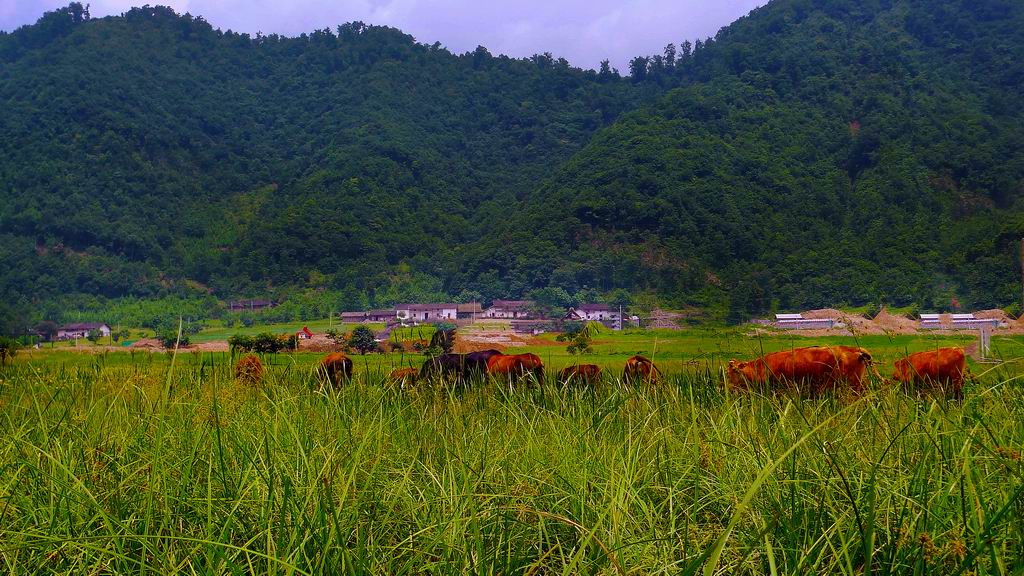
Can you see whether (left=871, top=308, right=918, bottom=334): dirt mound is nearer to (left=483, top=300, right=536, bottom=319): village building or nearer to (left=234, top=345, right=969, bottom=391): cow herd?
(left=234, top=345, right=969, bottom=391): cow herd

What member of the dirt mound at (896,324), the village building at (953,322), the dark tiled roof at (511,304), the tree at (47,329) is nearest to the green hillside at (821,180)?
the dark tiled roof at (511,304)

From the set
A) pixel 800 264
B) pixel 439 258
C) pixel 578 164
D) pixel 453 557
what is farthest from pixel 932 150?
pixel 453 557

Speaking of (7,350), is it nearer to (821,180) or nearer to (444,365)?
(444,365)

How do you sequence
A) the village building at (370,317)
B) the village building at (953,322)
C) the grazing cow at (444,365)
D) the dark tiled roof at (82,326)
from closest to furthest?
the grazing cow at (444,365), the village building at (953,322), the village building at (370,317), the dark tiled roof at (82,326)

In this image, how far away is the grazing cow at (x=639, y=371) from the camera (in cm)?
535

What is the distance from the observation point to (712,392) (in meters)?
4.86

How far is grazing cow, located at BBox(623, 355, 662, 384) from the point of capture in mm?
5348

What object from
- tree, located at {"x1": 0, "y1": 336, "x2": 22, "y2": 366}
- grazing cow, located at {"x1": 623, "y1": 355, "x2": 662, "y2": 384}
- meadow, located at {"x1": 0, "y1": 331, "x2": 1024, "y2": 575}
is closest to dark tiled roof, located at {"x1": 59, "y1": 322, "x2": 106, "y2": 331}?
tree, located at {"x1": 0, "y1": 336, "x2": 22, "y2": 366}

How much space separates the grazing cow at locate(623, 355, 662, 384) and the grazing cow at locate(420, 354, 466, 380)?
138 centimetres

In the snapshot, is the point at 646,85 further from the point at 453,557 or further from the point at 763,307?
the point at 453,557

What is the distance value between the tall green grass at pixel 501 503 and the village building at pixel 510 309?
30841mm

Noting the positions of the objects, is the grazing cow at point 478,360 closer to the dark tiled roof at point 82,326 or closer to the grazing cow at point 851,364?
the grazing cow at point 851,364

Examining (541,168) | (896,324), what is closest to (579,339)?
(896,324)

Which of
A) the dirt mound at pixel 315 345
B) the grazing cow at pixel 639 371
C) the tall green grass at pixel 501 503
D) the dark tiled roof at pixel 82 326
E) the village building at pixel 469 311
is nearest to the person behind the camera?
the tall green grass at pixel 501 503
